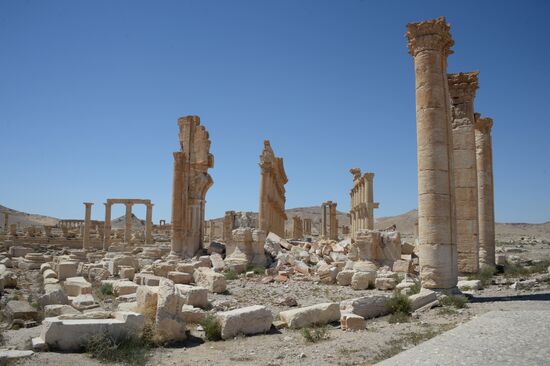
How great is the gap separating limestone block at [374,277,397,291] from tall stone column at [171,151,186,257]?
12.4 meters

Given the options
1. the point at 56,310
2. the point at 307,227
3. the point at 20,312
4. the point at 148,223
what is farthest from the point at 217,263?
the point at 307,227

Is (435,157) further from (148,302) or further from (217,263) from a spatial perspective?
(217,263)

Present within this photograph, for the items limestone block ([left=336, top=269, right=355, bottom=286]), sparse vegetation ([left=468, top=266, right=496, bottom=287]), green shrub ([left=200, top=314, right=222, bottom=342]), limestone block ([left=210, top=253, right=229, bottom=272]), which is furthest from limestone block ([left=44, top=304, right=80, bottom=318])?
sparse vegetation ([left=468, top=266, right=496, bottom=287])

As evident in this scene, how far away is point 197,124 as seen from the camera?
24250 mm

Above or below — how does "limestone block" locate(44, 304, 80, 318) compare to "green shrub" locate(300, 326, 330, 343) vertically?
above

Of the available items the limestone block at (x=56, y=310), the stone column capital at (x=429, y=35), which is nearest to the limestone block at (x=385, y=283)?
the stone column capital at (x=429, y=35)

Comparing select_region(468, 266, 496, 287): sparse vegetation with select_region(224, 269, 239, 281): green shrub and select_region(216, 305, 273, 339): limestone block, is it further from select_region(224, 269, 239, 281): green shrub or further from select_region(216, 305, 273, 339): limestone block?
select_region(216, 305, 273, 339): limestone block

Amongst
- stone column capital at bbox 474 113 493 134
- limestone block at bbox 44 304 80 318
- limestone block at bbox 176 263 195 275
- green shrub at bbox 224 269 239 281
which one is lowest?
green shrub at bbox 224 269 239 281

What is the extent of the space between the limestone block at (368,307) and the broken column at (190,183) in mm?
15172

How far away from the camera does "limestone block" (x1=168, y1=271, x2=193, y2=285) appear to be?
14.8 metres

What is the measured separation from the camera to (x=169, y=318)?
24.9 feet

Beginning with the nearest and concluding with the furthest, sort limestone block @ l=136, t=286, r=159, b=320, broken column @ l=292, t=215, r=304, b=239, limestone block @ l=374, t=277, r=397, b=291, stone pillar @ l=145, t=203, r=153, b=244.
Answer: limestone block @ l=136, t=286, r=159, b=320 → limestone block @ l=374, t=277, r=397, b=291 → stone pillar @ l=145, t=203, r=153, b=244 → broken column @ l=292, t=215, r=304, b=239

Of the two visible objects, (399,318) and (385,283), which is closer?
(399,318)

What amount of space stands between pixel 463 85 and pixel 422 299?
8.83 meters
